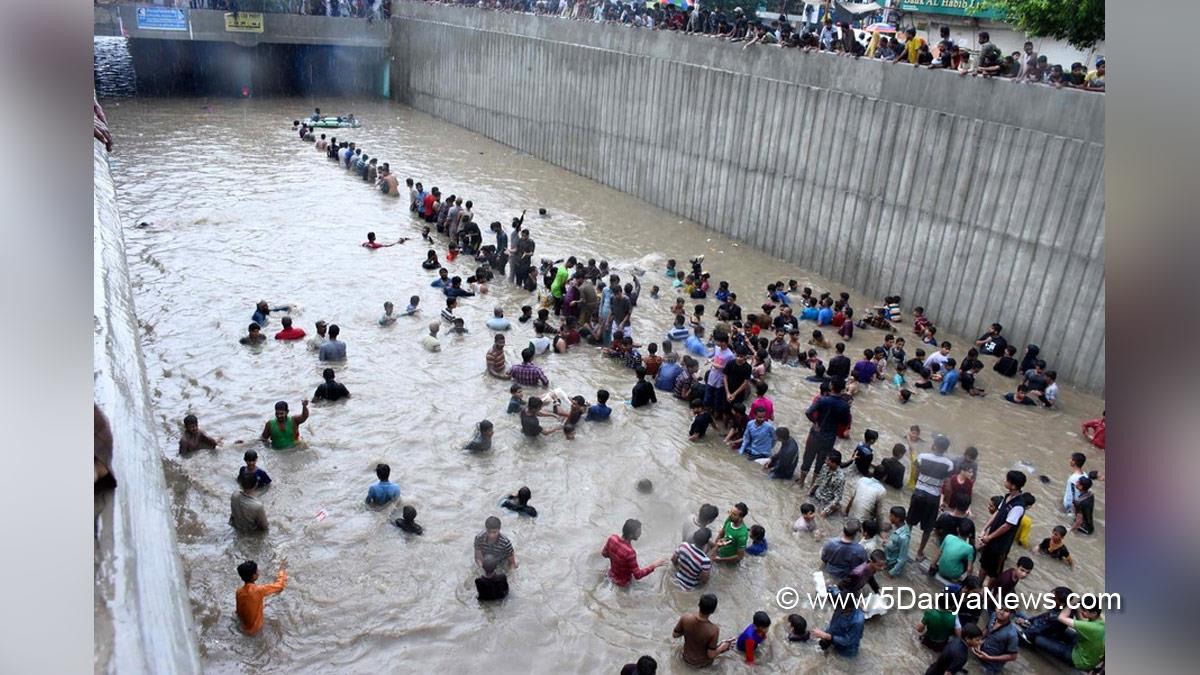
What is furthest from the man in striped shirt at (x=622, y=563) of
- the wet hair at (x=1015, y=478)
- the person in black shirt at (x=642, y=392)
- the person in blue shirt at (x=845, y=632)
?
the person in black shirt at (x=642, y=392)

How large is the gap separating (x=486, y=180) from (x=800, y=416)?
17.7 meters

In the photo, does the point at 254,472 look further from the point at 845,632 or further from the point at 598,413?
Answer: the point at 845,632

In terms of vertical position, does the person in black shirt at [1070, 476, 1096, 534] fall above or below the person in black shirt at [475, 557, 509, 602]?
above

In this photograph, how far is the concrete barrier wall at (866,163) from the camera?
47.3ft

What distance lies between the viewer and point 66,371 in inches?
51.2

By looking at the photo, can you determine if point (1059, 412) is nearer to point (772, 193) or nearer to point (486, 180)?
point (772, 193)

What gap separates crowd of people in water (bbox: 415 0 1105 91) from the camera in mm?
15039

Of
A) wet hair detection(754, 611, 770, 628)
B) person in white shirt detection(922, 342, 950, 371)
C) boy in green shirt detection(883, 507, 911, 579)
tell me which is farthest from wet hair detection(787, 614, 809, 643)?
person in white shirt detection(922, 342, 950, 371)

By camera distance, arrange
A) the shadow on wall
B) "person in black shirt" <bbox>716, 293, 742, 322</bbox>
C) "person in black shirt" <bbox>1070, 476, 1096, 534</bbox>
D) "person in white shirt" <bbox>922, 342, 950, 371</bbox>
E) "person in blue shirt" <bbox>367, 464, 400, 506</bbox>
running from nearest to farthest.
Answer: "person in blue shirt" <bbox>367, 464, 400, 506</bbox> → "person in black shirt" <bbox>1070, 476, 1096, 534</bbox> → "person in white shirt" <bbox>922, 342, 950, 371</bbox> → "person in black shirt" <bbox>716, 293, 742, 322</bbox> → the shadow on wall

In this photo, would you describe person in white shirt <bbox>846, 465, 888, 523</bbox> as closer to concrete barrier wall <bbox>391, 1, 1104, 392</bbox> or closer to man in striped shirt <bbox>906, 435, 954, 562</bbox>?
man in striped shirt <bbox>906, 435, 954, 562</bbox>

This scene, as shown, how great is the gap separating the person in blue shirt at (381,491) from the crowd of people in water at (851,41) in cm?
998

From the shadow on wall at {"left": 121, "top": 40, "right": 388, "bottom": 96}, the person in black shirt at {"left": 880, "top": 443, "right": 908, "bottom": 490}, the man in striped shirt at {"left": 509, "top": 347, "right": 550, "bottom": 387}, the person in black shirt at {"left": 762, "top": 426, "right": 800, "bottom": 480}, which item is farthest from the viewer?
the shadow on wall at {"left": 121, "top": 40, "right": 388, "bottom": 96}

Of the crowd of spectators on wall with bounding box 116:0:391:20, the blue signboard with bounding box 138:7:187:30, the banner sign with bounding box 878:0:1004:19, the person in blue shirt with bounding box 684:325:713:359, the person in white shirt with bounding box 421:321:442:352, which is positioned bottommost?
the person in white shirt with bounding box 421:321:442:352

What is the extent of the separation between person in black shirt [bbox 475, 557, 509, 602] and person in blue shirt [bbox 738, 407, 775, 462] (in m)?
4.34
